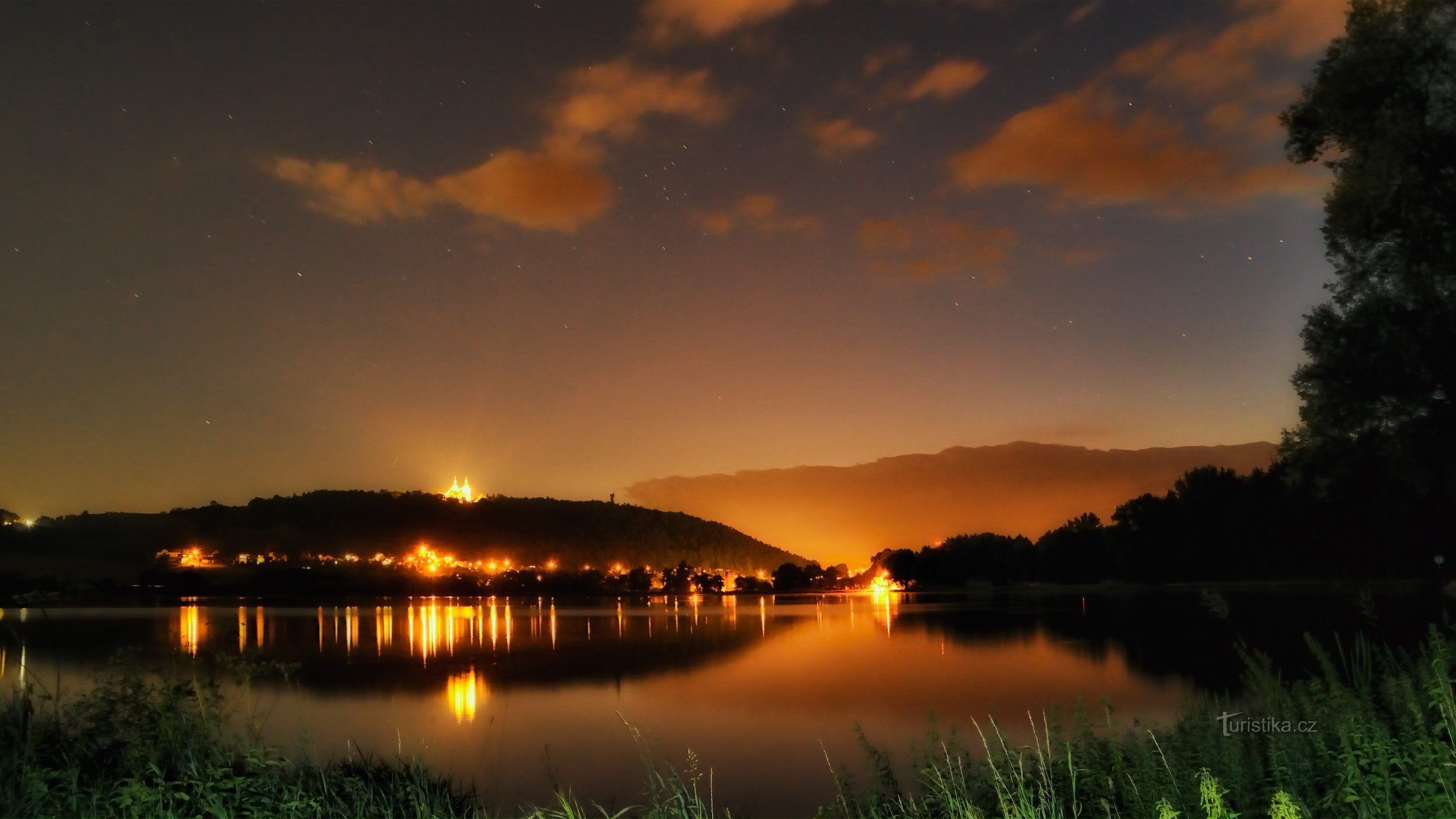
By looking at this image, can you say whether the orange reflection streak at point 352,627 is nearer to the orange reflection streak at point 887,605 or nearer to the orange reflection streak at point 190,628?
the orange reflection streak at point 190,628

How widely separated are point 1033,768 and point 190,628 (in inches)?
2380

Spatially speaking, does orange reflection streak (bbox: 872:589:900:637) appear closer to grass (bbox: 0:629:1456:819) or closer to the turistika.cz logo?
the turistika.cz logo

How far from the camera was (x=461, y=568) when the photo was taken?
598 ft

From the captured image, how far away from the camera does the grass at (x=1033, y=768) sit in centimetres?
752

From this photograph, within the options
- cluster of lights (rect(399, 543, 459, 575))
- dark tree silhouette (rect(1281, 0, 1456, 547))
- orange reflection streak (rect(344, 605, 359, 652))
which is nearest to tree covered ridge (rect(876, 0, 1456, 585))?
dark tree silhouette (rect(1281, 0, 1456, 547))

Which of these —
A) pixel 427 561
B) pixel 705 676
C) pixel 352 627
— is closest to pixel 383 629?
pixel 352 627

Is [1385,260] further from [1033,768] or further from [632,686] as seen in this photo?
[632,686]

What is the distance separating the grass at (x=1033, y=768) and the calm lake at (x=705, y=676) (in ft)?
2.48

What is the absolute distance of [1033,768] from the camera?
1099cm

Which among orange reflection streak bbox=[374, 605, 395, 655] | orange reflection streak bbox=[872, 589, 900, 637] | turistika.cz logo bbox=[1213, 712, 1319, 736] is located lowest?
orange reflection streak bbox=[872, 589, 900, 637]

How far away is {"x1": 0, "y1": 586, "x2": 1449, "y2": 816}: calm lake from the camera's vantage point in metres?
20.0

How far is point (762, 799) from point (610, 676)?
20205 millimetres

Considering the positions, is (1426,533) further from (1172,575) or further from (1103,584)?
(1103,584)

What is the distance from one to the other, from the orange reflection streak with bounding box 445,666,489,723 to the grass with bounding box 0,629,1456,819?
1415 cm
